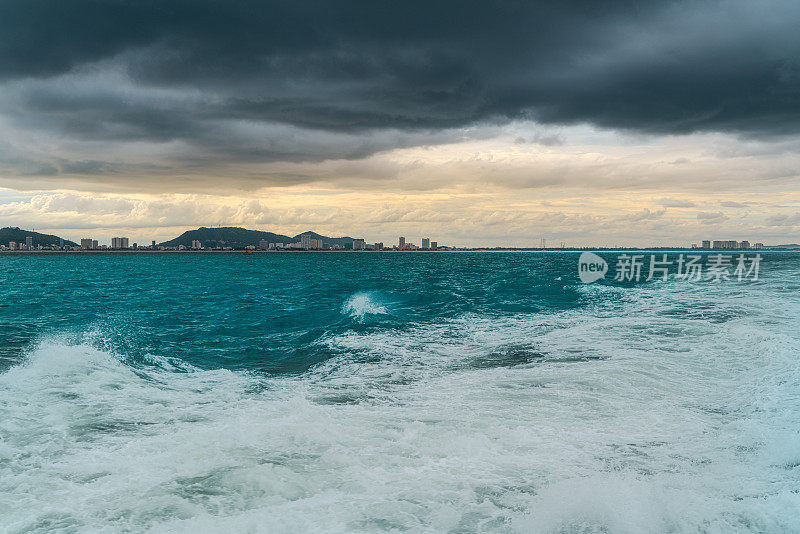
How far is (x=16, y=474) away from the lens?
6727 millimetres

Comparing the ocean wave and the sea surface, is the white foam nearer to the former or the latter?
the sea surface

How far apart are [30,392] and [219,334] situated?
9445 millimetres

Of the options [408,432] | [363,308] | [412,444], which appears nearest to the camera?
[412,444]

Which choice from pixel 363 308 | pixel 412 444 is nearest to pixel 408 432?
pixel 412 444

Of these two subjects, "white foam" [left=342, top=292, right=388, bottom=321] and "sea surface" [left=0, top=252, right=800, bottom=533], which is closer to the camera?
"sea surface" [left=0, top=252, right=800, bottom=533]

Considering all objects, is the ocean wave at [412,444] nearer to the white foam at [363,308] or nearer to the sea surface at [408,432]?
the sea surface at [408,432]

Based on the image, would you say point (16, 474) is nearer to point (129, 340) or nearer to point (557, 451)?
point (557, 451)

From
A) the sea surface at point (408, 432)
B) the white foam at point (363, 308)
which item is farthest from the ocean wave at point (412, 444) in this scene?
the white foam at point (363, 308)

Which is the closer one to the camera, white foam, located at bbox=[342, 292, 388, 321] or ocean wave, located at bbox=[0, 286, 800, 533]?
ocean wave, located at bbox=[0, 286, 800, 533]

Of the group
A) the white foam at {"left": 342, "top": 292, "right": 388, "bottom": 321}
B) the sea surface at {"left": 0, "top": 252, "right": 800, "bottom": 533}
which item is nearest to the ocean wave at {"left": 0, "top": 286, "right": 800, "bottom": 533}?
the sea surface at {"left": 0, "top": 252, "right": 800, "bottom": 533}

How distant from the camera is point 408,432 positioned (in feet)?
26.8

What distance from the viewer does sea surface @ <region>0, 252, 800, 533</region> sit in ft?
18.5

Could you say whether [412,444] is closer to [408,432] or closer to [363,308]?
[408,432]

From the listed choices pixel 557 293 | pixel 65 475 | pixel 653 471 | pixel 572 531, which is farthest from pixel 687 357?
pixel 557 293
